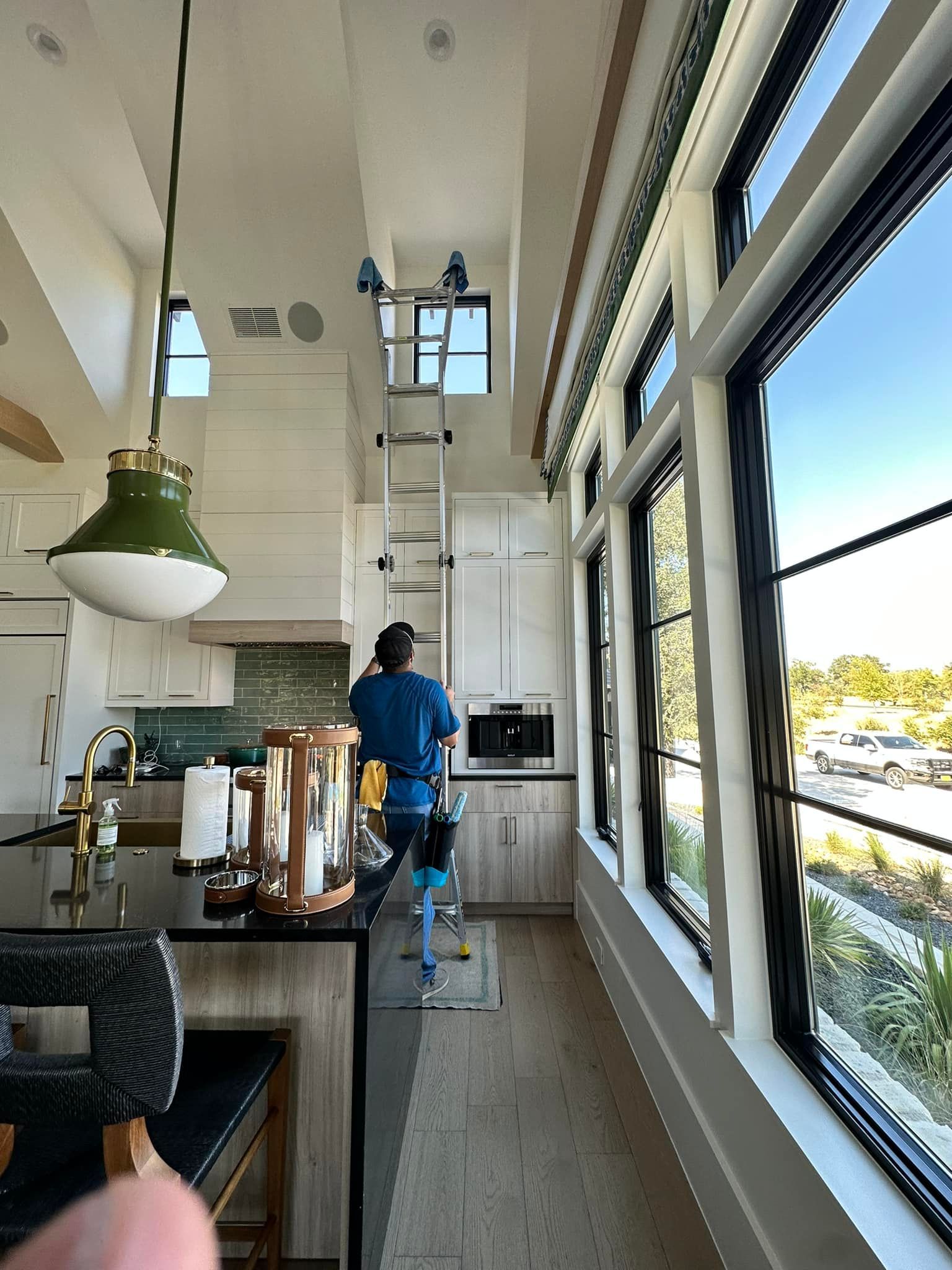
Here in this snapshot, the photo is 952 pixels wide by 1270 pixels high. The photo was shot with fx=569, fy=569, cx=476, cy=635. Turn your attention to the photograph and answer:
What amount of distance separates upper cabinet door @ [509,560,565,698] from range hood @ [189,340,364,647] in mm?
1133

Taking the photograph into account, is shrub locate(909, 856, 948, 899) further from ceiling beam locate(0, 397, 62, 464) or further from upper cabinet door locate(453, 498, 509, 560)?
ceiling beam locate(0, 397, 62, 464)

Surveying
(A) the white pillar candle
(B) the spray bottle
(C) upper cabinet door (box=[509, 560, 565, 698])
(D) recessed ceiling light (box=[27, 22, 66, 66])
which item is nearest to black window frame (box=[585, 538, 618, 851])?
Answer: (C) upper cabinet door (box=[509, 560, 565, 698])

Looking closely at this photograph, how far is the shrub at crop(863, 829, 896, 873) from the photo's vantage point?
3.07ft

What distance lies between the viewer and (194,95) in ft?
9.66

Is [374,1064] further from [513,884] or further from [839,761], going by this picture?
[513,884]

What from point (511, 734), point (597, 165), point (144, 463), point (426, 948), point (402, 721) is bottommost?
point (426, 948)

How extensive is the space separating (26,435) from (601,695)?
170 inches

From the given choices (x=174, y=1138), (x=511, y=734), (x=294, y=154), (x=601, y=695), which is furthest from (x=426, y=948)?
(x=294, y=154)

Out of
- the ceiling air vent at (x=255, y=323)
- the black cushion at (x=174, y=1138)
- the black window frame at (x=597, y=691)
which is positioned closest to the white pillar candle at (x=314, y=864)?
the black cushion at (x=174, y=1138)

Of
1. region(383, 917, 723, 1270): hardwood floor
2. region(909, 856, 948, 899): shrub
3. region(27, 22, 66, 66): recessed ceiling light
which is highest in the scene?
region(27, 22, 66, 66): recessed ceiling light

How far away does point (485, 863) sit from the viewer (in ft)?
11.6

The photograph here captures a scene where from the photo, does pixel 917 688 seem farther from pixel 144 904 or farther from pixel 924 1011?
pixel 144 904

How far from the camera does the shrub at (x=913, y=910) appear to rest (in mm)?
863

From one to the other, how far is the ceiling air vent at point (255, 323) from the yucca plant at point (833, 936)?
4246mm
